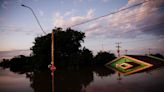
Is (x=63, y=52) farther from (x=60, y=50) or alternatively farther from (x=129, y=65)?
(x=129, y=65)

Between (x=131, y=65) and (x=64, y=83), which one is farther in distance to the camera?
(x=131, y=65)

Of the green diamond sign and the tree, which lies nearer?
the green diamond sign

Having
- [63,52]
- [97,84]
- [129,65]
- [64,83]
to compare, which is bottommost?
[64,83]

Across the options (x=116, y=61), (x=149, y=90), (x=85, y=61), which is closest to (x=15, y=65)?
(x=85, y=61)

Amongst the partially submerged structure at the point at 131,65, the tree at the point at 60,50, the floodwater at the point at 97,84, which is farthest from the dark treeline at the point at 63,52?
the floodwater at the point at 97,84

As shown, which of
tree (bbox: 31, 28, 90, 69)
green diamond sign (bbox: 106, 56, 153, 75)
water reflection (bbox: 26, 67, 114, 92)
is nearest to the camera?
water reflection (bbox: 26, 67, 114, 92)

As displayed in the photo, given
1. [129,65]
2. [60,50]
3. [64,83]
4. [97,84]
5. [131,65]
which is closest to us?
[97,84]

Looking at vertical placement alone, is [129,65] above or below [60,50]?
below

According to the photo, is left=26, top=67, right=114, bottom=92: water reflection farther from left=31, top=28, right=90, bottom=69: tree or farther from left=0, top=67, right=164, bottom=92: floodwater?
left=31, top=28, right=90, bottom=69: tree

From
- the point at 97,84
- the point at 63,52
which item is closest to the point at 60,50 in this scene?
the point at 63,52

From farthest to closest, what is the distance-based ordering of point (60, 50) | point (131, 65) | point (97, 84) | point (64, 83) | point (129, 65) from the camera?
point (60, 50) < point (129, 65) < point (131, 65) < point (64, 83) < point (97, 84)

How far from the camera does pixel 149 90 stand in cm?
1478

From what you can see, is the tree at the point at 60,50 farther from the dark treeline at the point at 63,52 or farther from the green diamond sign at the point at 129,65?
the green diamond sign at the point at 129,65

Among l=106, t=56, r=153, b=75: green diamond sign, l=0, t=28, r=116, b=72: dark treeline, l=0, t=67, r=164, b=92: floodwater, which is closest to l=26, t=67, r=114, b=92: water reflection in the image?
l=0, t=67, r=164, b=92: floodwater
